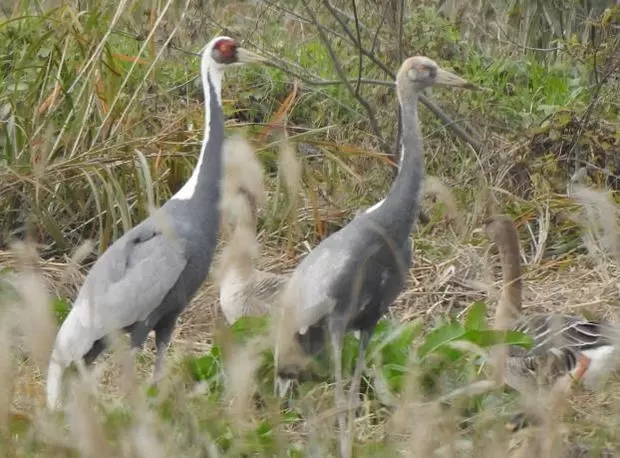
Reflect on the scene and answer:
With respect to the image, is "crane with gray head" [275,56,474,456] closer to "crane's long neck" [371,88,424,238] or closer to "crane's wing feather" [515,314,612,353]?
"crane's long neck" [371,88,424,238]

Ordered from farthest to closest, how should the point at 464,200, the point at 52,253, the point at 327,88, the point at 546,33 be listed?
the point at 546,33 < the point at 327,88 < the point at 464,200 < the point at 52,253

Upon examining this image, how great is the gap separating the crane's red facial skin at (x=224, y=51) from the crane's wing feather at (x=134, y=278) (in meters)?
0.84

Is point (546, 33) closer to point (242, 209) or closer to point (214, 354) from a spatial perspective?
point (214, 354)

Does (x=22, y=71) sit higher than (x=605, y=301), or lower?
higher

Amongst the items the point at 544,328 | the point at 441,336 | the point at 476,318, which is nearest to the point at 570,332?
the point at 544,328

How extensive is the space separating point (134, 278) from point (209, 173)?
0.50 m

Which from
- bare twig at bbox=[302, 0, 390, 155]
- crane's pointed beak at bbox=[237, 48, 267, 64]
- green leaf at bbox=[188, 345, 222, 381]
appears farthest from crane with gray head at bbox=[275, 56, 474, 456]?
bare twig at bbox=[302, 0, 390, 155]

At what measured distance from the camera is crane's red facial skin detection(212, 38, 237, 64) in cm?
580

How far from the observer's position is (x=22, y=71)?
7168 mm

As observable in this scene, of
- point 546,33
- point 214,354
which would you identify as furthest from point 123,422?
point 546,33

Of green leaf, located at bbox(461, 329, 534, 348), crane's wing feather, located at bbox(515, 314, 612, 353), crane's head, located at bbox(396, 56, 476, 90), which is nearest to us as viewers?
green leaf, located at bbox(461, 329, 534, 348)

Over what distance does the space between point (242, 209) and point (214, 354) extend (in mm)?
1707

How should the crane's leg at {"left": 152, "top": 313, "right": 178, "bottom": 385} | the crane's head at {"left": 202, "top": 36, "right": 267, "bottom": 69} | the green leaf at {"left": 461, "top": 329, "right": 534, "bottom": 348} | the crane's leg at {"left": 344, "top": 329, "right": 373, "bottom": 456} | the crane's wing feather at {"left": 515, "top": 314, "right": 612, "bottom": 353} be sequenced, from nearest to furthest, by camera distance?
1. the crane's leg at {"left": 344, "top": 329, "right": 373, "bottom": 456}
2. the green leaf at {"left": 461, "top": 329, "right": 534, "bottom": 348}
3. the crane's wing feather at {"left": 515, "top": 314, "right": 612, "bottom": 353}
4. the crane's leg at {"left": 152, "top": 313, "right": 178, "bottom": 385}
5. the crane's head at {"left": 202, "top": 36, "right": 267, "bottom": 69}

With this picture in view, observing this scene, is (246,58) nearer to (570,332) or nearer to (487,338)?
(487,338)
